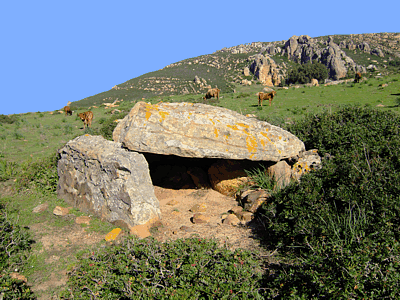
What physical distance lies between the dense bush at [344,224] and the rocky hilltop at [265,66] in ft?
158

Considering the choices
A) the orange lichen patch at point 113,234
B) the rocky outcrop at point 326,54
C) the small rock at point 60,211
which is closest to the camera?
the orange lichen patch at point 113,234

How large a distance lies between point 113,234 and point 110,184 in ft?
4.53

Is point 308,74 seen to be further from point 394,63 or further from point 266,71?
point 394,63

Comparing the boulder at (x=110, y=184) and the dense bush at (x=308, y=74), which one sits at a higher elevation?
the dense bush at (x=308, y=74)

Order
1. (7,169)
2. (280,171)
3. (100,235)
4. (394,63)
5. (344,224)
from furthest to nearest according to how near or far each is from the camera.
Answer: (394,63)
(7,169)
(280,171)
(100,235)
(344,224)

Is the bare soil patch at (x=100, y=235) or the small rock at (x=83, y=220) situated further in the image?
the small rock at (x=83, y=220)

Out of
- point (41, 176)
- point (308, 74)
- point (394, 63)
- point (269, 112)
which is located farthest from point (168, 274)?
point (394, 63)

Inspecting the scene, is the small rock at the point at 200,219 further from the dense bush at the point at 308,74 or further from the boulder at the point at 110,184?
the dense bush at the point at 308,74

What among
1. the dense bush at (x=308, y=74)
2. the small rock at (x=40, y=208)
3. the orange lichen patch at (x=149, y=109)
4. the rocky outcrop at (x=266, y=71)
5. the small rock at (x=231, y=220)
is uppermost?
the rocky outcrop at (x=266, y=71)

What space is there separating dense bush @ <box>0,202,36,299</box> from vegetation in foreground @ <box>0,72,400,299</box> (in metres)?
0.03

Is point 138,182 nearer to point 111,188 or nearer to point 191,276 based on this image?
point 111,188

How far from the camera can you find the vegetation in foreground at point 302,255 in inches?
143

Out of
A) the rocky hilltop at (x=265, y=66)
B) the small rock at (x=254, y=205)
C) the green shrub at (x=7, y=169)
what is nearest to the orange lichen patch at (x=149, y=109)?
the small rock at (x=254, y=205)

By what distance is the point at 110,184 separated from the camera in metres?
7.08
